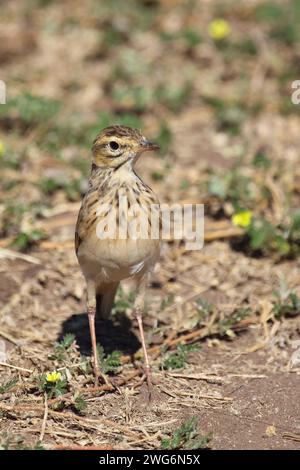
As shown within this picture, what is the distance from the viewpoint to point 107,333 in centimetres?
674

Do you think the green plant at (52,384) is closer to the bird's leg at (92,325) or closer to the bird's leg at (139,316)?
the bird's leg at (92,325)

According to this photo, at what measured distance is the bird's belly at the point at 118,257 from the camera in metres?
5.56

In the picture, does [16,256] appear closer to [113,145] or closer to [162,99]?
[113,145]

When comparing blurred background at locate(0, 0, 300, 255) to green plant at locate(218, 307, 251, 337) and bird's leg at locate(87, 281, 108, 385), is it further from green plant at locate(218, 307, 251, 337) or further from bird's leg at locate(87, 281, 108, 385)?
bird's leg at locate(87, 281, 108, 385)

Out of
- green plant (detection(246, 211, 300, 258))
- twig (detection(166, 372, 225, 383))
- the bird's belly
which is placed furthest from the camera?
green plant (detection(246, 211, 300, 258))

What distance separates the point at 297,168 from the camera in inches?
348

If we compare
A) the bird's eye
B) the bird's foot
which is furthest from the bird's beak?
the bird's foot

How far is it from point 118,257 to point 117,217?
0.26 m

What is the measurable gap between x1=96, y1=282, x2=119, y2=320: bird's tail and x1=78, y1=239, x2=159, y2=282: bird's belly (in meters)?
0.46

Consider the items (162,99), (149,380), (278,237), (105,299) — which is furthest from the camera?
(162,99)

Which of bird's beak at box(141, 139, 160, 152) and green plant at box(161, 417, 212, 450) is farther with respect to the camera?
bird's beak at box(141, 139, 160, 152)

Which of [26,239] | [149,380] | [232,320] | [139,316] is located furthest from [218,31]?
[149,380]

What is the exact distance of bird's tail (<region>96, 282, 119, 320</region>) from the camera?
6.31 meters

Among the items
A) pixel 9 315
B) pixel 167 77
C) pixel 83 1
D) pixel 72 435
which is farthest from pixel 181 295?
pixel 83 1
